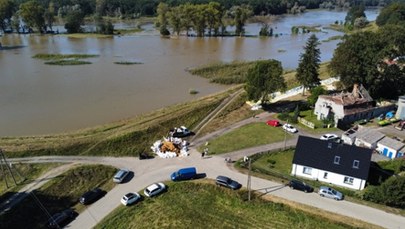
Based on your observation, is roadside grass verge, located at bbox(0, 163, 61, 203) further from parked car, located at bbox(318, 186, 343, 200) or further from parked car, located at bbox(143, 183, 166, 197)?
parked car, located at bbox(318, 186, 343, 200)

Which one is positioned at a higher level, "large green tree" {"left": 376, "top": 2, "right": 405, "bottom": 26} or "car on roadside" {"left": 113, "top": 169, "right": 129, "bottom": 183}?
"large green tree" {"left": 376, "top": 2, "right": 405, "bottom": 26}

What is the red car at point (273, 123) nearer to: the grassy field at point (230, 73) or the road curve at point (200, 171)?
the road curve at point (200, 171)

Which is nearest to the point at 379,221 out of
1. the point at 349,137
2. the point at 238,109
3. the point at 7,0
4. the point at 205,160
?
the point at 349,137

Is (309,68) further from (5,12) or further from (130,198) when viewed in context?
(5,12)

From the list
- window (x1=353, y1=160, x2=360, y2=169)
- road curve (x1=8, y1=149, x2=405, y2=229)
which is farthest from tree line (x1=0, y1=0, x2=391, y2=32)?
window (x1=353, y1=160, x2=360, y2=169)

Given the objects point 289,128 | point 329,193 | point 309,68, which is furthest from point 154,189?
point 309,68

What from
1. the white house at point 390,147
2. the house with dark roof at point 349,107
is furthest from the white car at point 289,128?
the white house at point 390,147
